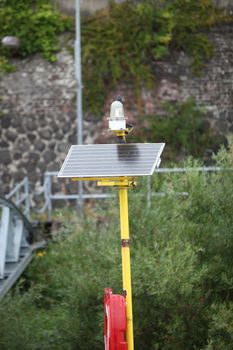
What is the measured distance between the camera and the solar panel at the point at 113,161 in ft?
35.4

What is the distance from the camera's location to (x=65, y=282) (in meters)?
14.9

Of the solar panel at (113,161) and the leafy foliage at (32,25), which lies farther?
the leafy foliage at (32,25)

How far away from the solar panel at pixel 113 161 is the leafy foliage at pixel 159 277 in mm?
2411

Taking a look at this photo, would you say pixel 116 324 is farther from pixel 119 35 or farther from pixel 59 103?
pixel 119 35

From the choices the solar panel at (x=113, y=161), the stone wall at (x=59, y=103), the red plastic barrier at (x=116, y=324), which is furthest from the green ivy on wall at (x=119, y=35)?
the red plastic barrier at (x=116, y=324)

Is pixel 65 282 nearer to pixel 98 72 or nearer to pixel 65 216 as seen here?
pixel 65 216

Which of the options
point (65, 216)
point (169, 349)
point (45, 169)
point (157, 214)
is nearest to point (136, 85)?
point (45, 169)

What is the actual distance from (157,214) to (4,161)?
11375 millimetres

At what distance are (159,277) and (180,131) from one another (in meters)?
11.9

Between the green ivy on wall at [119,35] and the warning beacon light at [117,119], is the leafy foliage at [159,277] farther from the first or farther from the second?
the green ivy on wall at [119,35]

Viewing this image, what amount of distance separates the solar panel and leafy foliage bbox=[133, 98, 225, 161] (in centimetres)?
1335

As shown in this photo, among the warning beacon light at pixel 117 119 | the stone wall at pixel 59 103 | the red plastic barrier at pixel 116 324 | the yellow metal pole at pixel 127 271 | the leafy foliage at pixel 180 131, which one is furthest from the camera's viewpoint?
→ the stone wall at pixel 59 103

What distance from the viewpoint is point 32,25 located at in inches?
1021

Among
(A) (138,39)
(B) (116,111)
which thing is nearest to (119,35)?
(A) (138,39)
